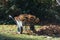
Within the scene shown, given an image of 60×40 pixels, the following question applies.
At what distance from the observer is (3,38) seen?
10469 millimetres

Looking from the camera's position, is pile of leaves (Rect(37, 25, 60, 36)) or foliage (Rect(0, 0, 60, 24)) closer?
pile of leaves (Rect(37, 25, 60, 36))

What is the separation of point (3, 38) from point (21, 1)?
671cm

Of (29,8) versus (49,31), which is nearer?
(49,31)

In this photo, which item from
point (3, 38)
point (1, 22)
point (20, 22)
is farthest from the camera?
point (1, 22)

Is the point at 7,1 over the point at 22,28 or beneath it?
over

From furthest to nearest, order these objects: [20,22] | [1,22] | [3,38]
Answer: [1,22], [20,22], [3,38]

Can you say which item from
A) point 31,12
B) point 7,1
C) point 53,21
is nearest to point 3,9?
point 7,1

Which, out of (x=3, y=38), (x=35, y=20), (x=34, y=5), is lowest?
(x=3, y=38)

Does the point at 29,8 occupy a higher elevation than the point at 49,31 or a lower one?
higher

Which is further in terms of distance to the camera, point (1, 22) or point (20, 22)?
point (1, 22)

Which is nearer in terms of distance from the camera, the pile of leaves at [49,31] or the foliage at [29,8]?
the pile of leaves at [49,31]

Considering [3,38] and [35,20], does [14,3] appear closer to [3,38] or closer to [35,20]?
[35,20]

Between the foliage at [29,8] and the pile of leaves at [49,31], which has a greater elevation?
the foliage at [29,8]

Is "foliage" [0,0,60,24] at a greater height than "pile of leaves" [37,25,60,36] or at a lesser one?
greater
